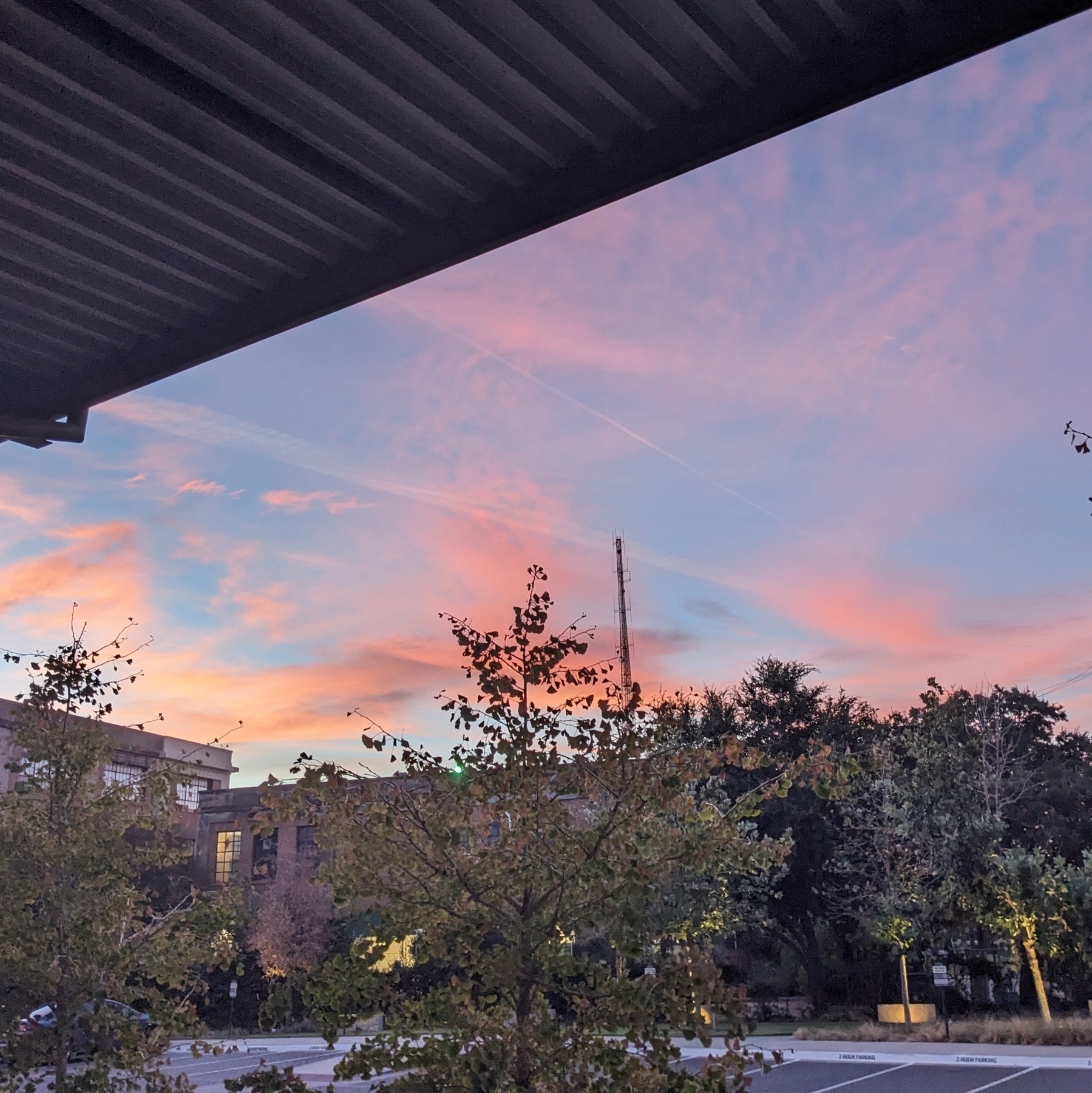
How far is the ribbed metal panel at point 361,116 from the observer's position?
294cm

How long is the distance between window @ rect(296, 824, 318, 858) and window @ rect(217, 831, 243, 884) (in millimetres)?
3968

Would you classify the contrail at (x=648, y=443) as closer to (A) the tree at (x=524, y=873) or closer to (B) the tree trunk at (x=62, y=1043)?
(B) the tree trunk at (x=62, y=1043)

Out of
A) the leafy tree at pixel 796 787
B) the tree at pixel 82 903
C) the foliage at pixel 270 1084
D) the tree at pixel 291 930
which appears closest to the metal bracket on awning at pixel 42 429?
the foliage at pixel 270 1084

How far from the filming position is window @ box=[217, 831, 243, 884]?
51.9 metres

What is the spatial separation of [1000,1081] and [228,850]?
42975mm

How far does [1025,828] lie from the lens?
Result: 36906 mm

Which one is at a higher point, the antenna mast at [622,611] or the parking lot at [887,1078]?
the antenna mast at [622,611]

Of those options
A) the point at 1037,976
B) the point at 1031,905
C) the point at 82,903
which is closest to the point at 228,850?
the point at 1037,976

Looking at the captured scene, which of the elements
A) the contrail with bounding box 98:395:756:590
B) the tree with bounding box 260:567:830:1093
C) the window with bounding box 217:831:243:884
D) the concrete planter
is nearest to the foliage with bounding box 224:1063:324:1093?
the tree with bounding box 260:567:830:1093

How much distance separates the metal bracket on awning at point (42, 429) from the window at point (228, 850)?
50856mm

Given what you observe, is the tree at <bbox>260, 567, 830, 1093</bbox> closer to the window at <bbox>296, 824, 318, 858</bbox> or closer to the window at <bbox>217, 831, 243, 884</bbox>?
the window at <bbox>296, 824, 318, 858</bbox>

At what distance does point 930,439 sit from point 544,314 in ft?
17.0

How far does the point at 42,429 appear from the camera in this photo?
4.92m

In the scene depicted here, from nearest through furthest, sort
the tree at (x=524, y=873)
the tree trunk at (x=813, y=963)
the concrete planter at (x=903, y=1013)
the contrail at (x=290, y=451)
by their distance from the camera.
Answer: the tree at (x=524, y=873) < the contrail at (x=290, y=451) < the concrete planter at (x=903, y=1013) < the tree trunk at (x=813, y=963)
